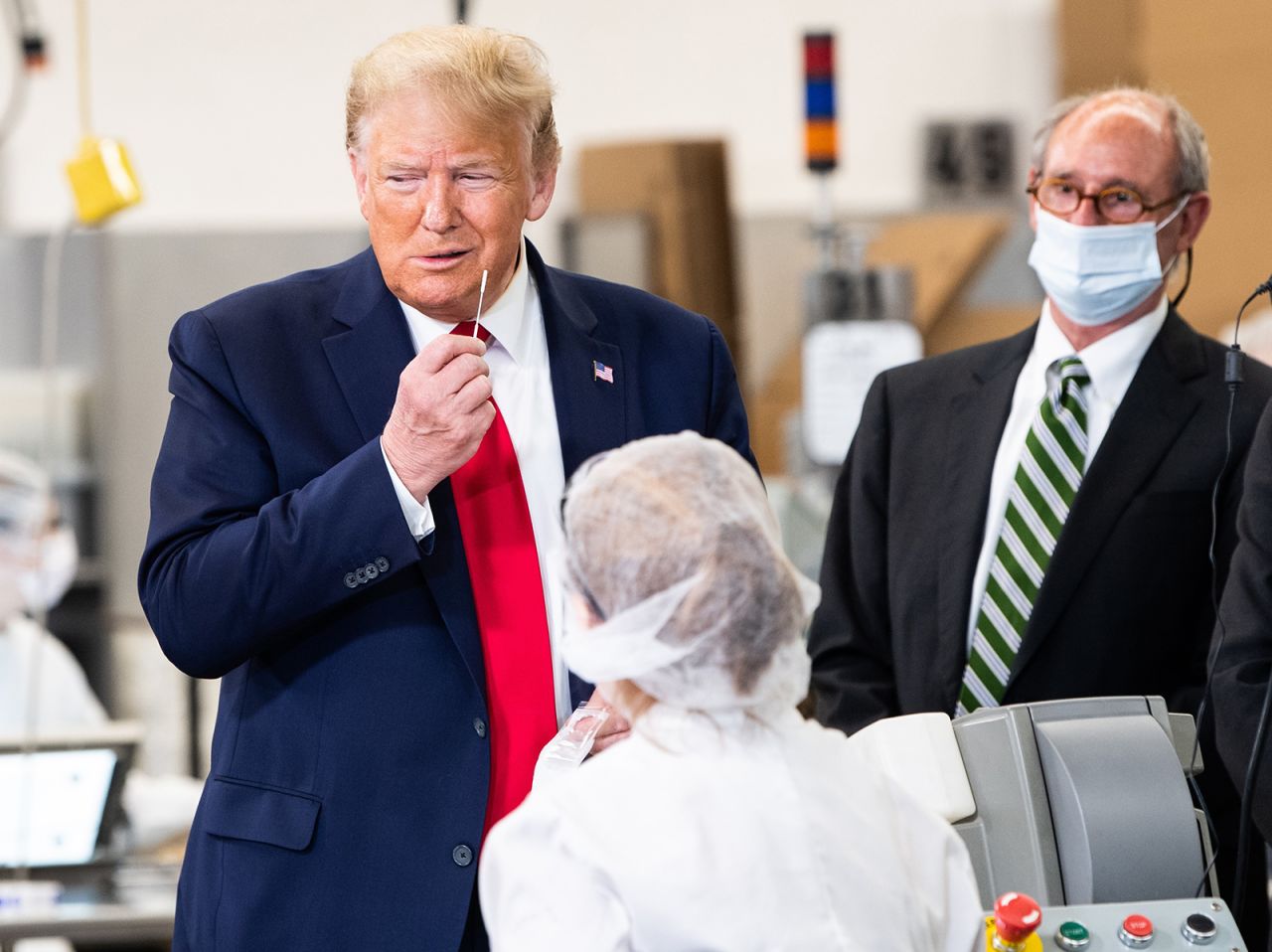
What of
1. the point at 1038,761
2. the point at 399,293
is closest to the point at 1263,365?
the point at 1038,761

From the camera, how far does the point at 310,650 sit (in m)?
1.41

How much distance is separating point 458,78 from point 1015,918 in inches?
32.4

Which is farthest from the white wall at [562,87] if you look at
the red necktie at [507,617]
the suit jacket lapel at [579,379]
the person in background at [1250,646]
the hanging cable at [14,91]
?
the person in background at [1250,646]

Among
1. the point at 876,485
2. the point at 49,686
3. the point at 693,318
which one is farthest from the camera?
the point at 49,686

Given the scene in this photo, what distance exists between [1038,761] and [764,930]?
1.60 ft

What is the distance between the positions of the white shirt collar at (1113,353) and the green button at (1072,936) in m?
0.76

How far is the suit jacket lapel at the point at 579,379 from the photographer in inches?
58.6

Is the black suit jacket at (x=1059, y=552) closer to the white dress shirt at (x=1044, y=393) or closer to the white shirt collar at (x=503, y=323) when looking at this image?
the white dress shirt at (x=1044, y=393)

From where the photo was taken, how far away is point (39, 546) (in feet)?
12.6

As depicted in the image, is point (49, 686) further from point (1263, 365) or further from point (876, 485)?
point (1263, 365)

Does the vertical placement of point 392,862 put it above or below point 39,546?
above

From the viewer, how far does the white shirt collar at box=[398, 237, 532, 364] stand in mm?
1504

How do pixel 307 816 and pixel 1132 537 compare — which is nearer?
pixel 307 816

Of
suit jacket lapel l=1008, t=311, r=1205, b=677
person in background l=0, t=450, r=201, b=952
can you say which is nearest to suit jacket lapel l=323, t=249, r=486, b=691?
suit jacket lapel l=1008, t=311, r=1205, b=677
